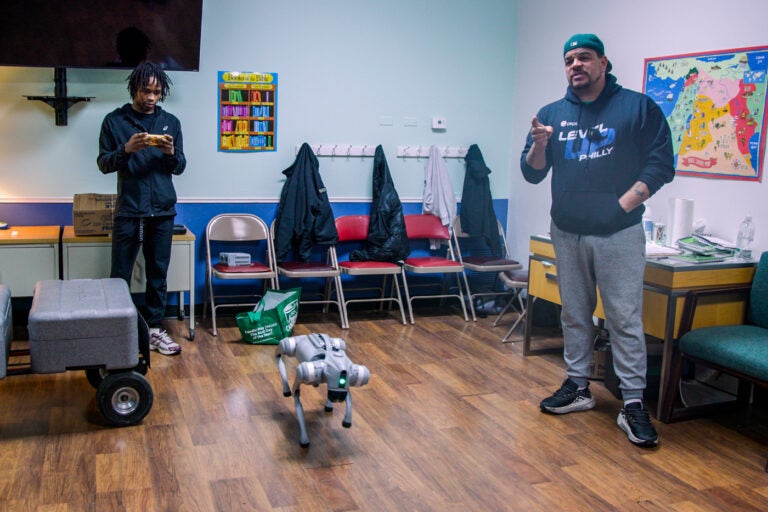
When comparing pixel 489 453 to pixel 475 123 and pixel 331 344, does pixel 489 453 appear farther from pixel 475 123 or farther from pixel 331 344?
pixel 475 123

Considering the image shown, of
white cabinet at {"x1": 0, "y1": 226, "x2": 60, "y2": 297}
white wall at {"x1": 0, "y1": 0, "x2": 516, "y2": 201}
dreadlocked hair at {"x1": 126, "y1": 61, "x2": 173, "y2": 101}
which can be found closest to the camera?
dreadlocked hair at {"x1": 126, "y1": 61, "x2": 173, "y2": 101}

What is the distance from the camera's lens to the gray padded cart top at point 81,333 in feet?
Result: 10.6

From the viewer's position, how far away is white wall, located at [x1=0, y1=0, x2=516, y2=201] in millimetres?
5035

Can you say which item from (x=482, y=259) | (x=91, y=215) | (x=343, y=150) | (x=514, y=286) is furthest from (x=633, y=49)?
(x=91, y=215)

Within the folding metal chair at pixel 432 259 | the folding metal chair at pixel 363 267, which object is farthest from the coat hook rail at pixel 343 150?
the folding metal chair at pixel 432 259

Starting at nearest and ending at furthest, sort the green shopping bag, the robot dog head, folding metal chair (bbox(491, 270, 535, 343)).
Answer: the robot dog head, the green shopping bag, folding metal chair (bbox(491, 270, 535, 343))

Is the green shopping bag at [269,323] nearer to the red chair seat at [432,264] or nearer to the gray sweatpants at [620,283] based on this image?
the red chair seat at [432,264]

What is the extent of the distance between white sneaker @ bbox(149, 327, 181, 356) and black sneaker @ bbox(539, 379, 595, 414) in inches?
85.5

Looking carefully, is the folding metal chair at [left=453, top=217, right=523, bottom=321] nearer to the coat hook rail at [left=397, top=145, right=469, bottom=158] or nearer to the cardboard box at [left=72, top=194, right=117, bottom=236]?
the coat hook rail at [left=397, top=145, right=469, bottom=158]

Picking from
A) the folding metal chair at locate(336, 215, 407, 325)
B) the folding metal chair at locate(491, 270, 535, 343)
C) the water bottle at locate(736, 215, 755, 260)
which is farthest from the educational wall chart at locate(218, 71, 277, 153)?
the water bottle at locate(736, 215, 755, 260)

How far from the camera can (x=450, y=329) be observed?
5.44m

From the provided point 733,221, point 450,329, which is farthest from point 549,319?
point 733,221

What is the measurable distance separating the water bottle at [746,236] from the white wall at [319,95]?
2441 millimetres

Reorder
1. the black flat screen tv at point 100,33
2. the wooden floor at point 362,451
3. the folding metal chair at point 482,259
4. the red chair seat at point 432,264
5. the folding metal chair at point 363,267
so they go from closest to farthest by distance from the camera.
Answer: the wooden floor at point 362,451 → the black flat screen tv at point 100,33 → the folding metal chair at point 363,267 → the red chair seat at point 432,264 → the folding metal chair at point 482,259
